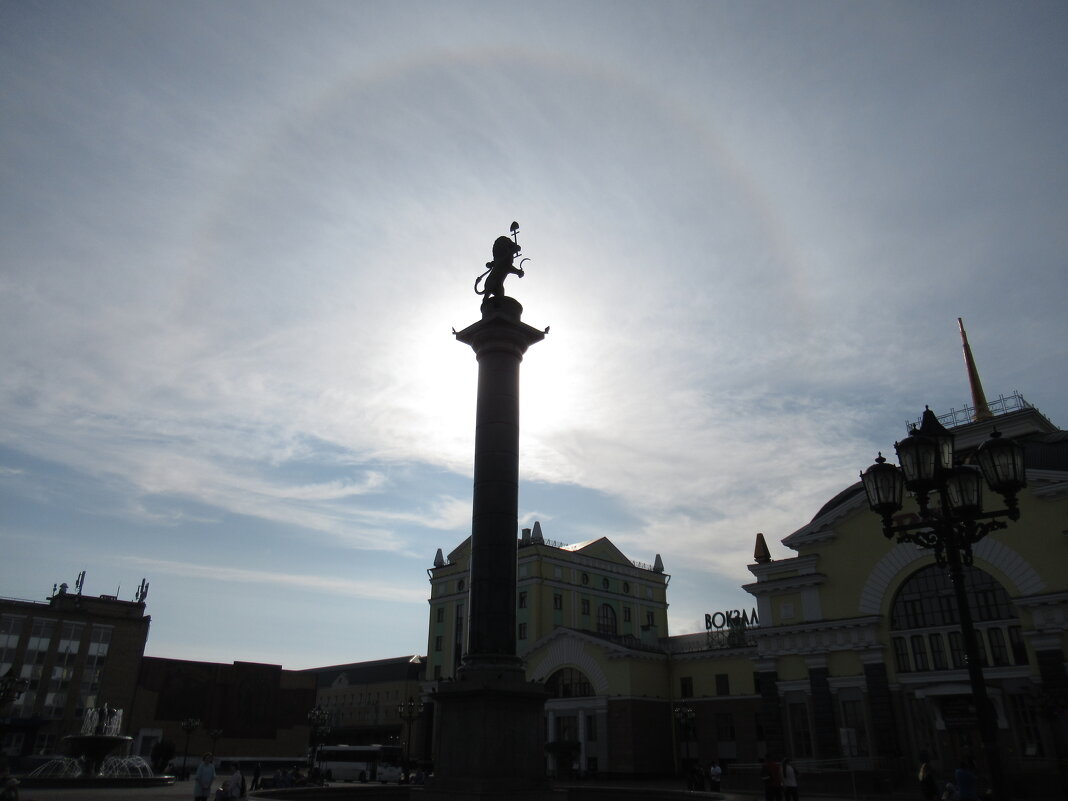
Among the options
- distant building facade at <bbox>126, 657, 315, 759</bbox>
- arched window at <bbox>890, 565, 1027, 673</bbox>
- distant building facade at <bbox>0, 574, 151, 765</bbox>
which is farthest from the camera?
distant building facade at <bbox>126, 657, 315, 759</bbox>

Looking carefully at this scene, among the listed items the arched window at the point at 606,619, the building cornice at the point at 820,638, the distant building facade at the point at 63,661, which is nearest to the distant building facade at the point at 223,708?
the distant building facade at the point at 63,661

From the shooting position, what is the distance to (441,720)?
58.7ft

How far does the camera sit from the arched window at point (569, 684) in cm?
5216

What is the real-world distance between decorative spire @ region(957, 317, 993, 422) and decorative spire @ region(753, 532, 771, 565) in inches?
552

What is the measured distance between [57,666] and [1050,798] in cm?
7149

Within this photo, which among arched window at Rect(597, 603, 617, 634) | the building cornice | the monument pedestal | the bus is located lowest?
the bus

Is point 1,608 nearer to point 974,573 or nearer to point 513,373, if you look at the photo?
point 513,373

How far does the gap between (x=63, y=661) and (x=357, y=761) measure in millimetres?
27949

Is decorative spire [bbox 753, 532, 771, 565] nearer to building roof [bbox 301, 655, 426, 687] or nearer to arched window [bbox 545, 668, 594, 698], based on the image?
arched window [bbox 545, 668, 594, 698]

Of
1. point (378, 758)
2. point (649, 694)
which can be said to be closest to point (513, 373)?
point (649, 694)

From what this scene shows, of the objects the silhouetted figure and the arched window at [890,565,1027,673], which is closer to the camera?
the silhouetted figure

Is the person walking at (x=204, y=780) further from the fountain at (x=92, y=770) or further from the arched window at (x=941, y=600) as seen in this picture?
the arched window at (x=941, y=600)

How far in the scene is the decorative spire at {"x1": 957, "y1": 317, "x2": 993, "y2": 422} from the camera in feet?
143

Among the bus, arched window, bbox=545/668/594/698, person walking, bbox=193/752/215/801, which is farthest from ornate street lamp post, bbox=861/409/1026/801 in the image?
the bus
